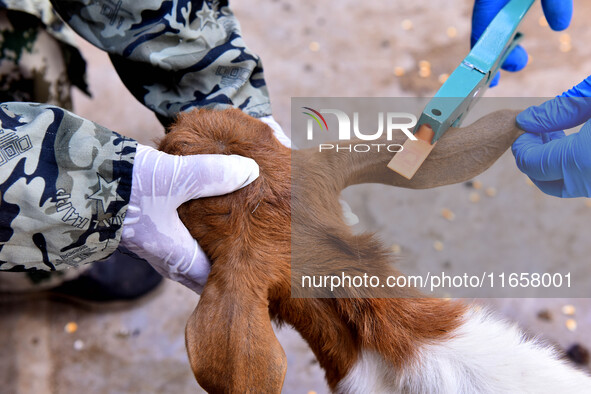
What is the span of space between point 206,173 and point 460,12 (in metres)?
4.18

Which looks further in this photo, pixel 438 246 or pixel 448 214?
pixel 448 214

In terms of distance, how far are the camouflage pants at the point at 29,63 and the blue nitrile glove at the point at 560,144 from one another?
2.48 m

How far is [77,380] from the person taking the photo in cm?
349

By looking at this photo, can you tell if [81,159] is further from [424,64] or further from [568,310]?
[424,64]

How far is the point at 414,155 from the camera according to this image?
6.54ft

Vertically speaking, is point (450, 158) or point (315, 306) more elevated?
point (450, 158)

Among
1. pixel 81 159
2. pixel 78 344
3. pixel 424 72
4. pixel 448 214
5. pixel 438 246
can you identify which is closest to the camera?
pixel 81 159

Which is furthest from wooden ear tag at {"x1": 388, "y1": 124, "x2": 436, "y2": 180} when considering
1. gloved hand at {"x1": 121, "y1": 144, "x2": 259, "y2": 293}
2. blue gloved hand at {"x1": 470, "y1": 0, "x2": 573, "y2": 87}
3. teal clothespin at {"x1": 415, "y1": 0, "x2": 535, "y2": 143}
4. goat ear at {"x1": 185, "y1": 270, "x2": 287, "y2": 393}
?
blue gloved hand at {"x1": 470, "y1": 0, "x2": 573, "y2": 87}

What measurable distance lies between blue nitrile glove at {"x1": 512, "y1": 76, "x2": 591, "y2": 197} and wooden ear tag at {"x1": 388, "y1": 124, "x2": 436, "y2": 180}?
40cm

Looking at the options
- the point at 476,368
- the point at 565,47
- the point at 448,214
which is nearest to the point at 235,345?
the point at 476,368

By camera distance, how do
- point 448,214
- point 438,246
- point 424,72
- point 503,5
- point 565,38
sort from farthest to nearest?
point 565,38 → point 424,72 → point 448,214 → point 438,246 → point 503,5

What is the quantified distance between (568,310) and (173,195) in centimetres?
307

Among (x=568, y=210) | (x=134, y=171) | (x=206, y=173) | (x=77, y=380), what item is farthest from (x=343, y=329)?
(x=568, y=210)

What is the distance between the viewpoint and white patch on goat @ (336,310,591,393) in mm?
1826
